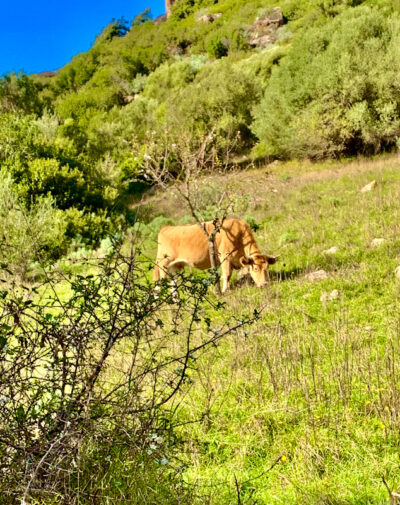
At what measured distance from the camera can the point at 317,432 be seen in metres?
3.45

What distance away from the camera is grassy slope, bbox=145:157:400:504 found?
10.0ft

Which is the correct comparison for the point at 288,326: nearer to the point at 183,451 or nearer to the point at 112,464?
the point at 183,451

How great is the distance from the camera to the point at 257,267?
26.8 feet

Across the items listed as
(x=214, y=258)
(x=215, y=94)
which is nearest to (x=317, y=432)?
(x=214, y=258)

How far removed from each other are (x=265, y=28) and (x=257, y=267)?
67074mm

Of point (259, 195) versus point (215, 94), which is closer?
point (259, 195)

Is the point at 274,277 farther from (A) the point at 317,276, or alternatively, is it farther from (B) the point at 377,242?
(B) the point at 377,242

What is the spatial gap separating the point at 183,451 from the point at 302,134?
82.6 ft

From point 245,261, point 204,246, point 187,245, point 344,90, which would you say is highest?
point 344,90

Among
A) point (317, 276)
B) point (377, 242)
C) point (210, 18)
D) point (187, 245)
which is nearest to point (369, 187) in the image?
point (377, 242)

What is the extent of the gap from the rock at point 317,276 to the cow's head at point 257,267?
86 centimetres

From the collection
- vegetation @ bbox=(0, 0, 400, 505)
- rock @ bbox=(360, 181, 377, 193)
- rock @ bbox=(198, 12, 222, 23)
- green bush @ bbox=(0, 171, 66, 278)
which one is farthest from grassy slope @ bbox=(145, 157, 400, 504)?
rock @ bbox=(198, 12, 222, 23)

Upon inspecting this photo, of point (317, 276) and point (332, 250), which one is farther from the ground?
point (332, 250)

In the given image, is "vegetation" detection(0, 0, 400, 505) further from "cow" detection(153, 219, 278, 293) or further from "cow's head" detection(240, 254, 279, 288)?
"cow" detection(153, 219, 278, 293)
